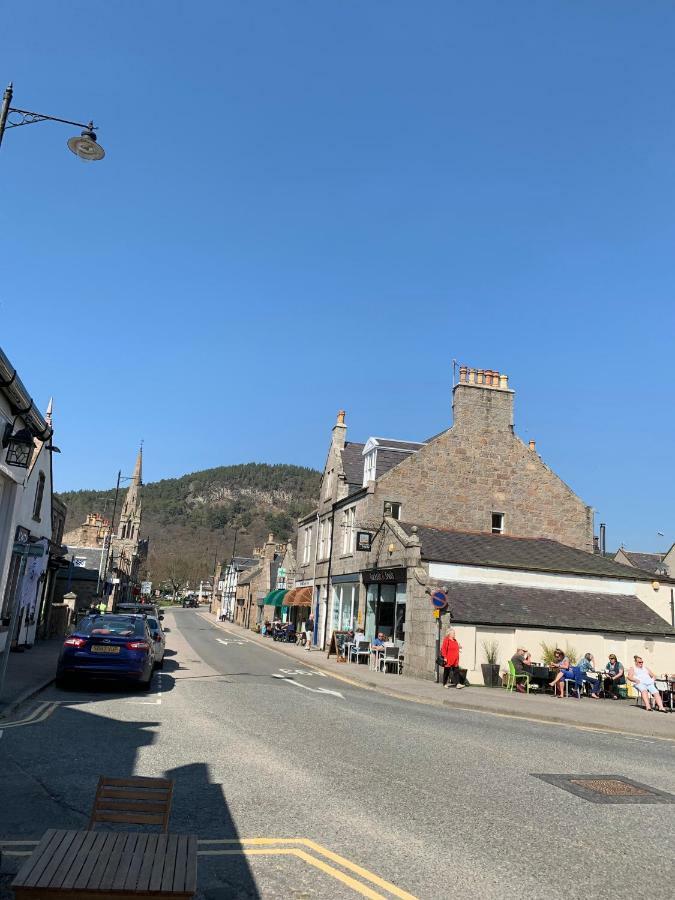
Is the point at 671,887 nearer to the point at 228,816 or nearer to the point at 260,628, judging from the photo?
the point at 228,816

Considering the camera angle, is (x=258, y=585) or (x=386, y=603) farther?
(x=258, y=585)

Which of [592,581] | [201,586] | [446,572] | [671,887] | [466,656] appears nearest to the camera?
[671,887]

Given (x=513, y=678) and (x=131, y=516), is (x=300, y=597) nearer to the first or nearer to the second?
(x=513, y=678)

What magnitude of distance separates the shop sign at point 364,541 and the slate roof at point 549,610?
20.8 ft

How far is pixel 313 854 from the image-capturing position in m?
5.46

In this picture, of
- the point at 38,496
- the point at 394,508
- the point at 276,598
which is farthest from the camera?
the point at 276,598

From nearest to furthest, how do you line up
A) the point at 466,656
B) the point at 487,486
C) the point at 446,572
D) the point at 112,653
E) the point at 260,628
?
the point at 112,653 < the point at 466,656 < the point at 446,572 < the point at 487,486 < the point at 260,628

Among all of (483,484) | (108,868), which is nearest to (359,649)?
(483,484)

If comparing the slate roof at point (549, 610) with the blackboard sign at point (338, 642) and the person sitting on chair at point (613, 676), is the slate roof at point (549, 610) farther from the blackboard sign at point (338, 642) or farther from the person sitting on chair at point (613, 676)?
the blackboard sign at point (338, 642)

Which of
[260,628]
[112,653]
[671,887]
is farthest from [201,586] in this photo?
[671,887]

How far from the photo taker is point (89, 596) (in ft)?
136

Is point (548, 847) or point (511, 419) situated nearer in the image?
point (548, 847)

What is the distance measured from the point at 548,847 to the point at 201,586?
168 metres

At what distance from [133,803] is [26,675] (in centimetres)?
1298
